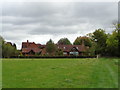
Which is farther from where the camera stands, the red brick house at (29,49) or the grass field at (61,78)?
the red brick house at (29,49)

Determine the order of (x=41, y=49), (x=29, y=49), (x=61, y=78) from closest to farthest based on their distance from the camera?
(x=61, y=78) < (x=29, y=49) < (x=41, y=49)

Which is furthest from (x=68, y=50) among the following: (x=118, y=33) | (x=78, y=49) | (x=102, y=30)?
(x=118, y=33)

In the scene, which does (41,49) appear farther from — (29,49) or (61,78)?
(61,78)

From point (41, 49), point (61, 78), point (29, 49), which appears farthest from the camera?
point (41, 49)

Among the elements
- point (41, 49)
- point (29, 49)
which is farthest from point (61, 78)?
point (41, 49)

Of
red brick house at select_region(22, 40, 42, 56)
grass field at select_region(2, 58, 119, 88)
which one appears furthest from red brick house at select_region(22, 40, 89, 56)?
grass field at select_region(2, 58, 119, 88)

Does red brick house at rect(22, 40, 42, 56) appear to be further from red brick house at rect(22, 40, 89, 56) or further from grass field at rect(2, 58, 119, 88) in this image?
grass field at rect(2, 58, 119, 88)

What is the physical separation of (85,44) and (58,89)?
270ft

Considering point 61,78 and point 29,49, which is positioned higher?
point 29,49

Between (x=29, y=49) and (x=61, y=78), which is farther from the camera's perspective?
(x=29, y=49)

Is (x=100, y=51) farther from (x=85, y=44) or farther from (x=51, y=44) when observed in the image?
(x=85, y=44)

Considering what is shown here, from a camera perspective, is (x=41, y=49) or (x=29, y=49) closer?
(x=29, y=49)

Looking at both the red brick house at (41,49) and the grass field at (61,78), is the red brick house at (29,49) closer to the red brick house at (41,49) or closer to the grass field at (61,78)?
the red brick house at (41,49)

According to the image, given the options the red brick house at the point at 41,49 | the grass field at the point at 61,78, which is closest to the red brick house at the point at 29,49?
the red brick house at the point at 41,49
